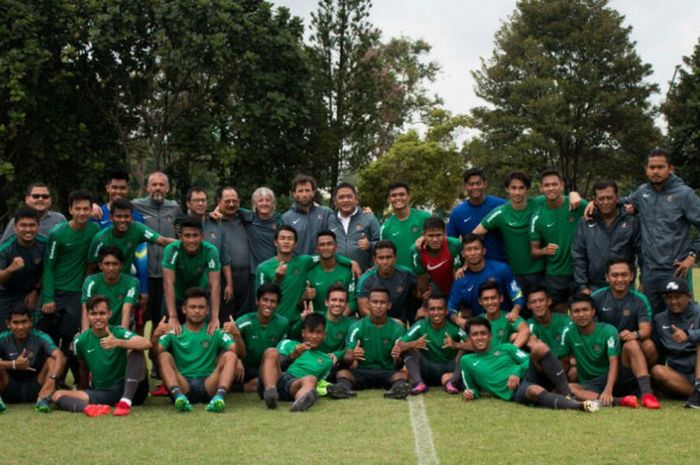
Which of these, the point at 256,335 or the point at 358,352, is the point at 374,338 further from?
the point at 256,335

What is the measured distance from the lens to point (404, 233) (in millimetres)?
9203

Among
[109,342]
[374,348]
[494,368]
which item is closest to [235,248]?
[374,348]

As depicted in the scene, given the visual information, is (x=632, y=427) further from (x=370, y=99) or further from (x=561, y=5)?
(x=561, y=5)

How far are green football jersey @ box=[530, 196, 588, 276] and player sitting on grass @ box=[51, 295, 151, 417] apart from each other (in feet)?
13.0

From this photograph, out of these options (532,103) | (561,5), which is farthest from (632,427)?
(561,5)

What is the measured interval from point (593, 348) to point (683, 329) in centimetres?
80

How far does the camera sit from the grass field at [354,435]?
5629 mm

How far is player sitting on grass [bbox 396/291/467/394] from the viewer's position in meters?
8.23

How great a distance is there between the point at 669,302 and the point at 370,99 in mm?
23453

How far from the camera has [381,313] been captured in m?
8.28

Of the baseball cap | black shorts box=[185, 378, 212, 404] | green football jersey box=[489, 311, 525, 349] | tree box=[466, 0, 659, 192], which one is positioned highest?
tree box=[466, 0, 659, 192]

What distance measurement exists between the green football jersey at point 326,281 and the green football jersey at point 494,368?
5.01 feet

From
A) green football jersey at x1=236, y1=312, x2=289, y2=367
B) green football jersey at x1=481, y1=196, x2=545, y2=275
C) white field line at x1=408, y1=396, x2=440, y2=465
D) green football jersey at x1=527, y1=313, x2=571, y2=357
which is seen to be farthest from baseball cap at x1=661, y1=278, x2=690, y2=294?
green football jersey at x1=236, y1=312, x2=289, y2=367

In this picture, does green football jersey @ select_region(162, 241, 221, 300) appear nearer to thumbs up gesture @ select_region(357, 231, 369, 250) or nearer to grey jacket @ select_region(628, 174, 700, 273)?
thumbs up gesture @ select_region(357, 231, 369, 250)
